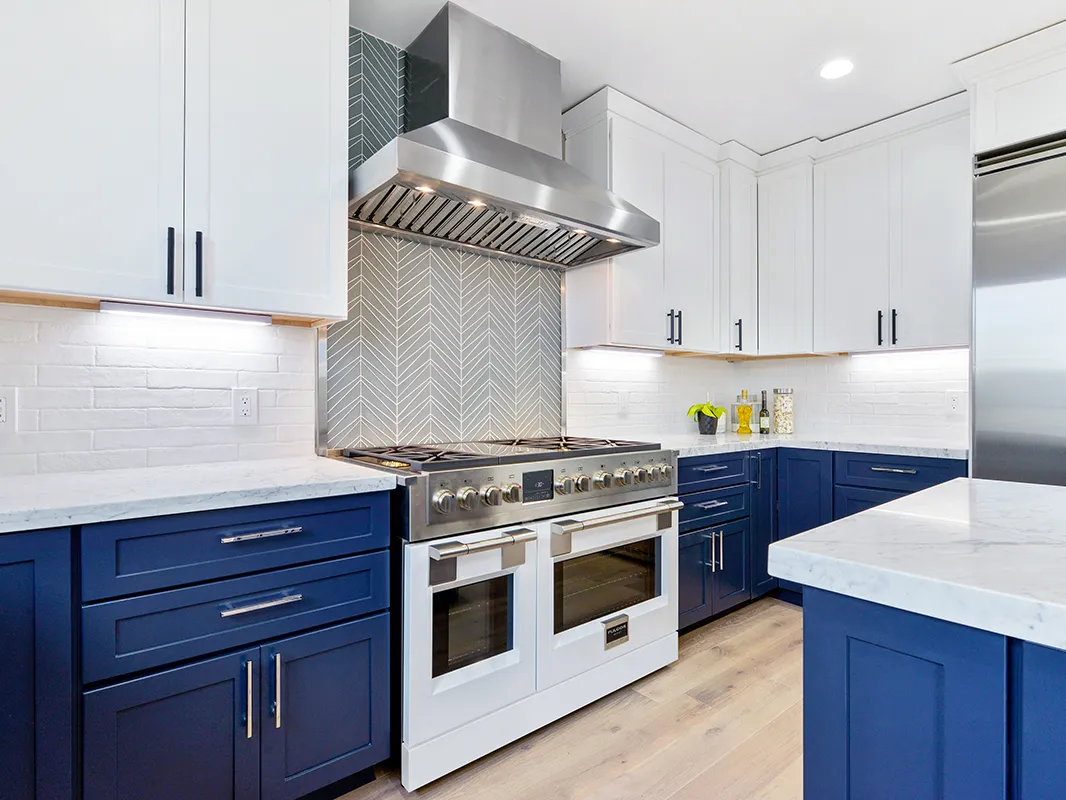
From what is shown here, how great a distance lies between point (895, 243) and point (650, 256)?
1.33m

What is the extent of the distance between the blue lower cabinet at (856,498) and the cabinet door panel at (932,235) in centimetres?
81

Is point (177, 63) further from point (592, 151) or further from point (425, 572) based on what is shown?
point (592, 151)

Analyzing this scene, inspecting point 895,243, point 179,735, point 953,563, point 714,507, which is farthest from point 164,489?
point 895,243

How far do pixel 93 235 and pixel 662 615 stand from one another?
2324 millimetres

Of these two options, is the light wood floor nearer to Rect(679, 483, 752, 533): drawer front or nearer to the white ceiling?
Rect(679, 483, 752, 533): drawer front

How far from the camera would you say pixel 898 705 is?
799mm

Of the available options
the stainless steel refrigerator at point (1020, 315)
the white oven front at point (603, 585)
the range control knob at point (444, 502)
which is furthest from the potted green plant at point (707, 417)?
the range control knob at point (444, 502)

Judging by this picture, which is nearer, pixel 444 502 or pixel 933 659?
pixel 933 659

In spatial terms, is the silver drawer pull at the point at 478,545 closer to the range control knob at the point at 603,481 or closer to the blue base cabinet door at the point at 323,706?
the blue base cabinet door at the point at 323,706

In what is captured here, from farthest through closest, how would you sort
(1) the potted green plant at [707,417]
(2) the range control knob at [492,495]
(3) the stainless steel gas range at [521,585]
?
(1) the potted green plant at [707,417] < (2) the range control knob at [492,495] < (3) the stainless steel gas range at [521,585]

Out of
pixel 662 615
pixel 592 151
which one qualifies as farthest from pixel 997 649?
pixel 592 151

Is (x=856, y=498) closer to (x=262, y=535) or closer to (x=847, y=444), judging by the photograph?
(x=847, y=444)

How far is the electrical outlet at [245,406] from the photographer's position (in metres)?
2.05

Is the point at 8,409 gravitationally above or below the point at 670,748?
above
